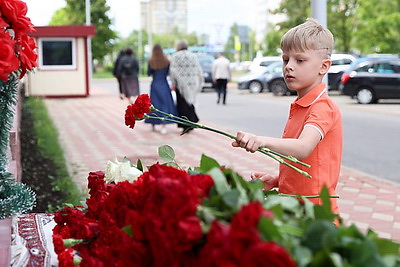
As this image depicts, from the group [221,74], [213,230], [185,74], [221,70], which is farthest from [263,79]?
[213,230]

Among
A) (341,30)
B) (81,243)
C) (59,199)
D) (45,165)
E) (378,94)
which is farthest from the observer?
(341,30)

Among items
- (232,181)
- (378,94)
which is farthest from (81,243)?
(378,94)

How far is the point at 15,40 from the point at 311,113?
1124 mm

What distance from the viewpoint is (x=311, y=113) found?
2.66 m

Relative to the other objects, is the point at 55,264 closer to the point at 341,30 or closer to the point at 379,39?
the point at 379,39

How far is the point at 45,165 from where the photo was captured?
31.6 ft

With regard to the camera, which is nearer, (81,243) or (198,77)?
(81,243)

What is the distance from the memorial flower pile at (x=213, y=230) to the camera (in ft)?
4.20

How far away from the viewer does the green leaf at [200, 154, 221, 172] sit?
5.79 feet

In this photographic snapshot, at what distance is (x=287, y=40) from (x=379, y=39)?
3899 centimetres

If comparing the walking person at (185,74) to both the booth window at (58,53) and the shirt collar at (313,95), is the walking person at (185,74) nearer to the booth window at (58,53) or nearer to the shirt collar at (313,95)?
the shirt collar at (313,95)

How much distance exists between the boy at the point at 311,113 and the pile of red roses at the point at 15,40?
36.4 inches

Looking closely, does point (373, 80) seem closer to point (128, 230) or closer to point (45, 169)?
point (45, 169)

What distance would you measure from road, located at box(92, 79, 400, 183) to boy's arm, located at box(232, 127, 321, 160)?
687 cm
